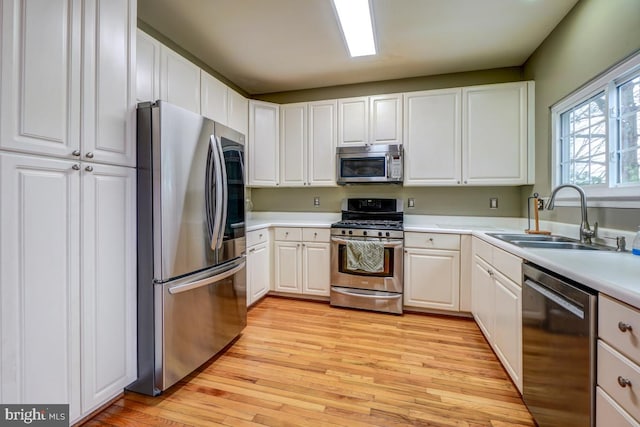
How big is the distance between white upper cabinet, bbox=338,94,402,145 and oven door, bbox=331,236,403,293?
1162 millimetres

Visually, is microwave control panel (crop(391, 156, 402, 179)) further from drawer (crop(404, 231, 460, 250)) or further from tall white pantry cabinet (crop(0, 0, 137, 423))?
tall white pantry cabinet (crop(0, 0, 137, 423))

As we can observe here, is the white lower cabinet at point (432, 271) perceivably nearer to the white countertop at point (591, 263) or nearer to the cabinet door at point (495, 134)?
the white countertop at point (591, 263)

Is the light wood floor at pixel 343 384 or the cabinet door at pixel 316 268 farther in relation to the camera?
the cabinet door at pixel 316 268

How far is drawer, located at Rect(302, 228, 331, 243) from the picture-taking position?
3.18 m

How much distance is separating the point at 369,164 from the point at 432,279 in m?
1.38

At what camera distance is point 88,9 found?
4.60 feet

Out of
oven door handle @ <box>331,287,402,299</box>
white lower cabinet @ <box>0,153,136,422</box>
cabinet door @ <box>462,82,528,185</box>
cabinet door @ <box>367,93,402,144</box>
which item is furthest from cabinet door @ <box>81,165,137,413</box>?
cabinet door @ <box>462,82,528,185</box>

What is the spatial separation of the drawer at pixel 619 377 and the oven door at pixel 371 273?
1.93 metres

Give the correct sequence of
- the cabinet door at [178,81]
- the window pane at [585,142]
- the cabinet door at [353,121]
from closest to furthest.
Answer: the window pane at [585,142], the cabinet door at [178,81], the cabinet door at [353,121]

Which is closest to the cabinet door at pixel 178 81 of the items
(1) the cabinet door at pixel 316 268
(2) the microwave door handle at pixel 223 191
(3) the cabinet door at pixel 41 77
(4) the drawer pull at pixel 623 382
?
(2) the microwave door handle at pixel 223 191

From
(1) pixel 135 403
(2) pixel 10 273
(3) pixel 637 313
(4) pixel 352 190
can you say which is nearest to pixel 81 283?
(2) pixel 10 273

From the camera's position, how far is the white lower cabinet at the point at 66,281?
1.15 m

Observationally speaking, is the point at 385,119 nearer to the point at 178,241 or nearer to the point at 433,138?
the point at 433,138

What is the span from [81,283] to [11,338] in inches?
12.0
